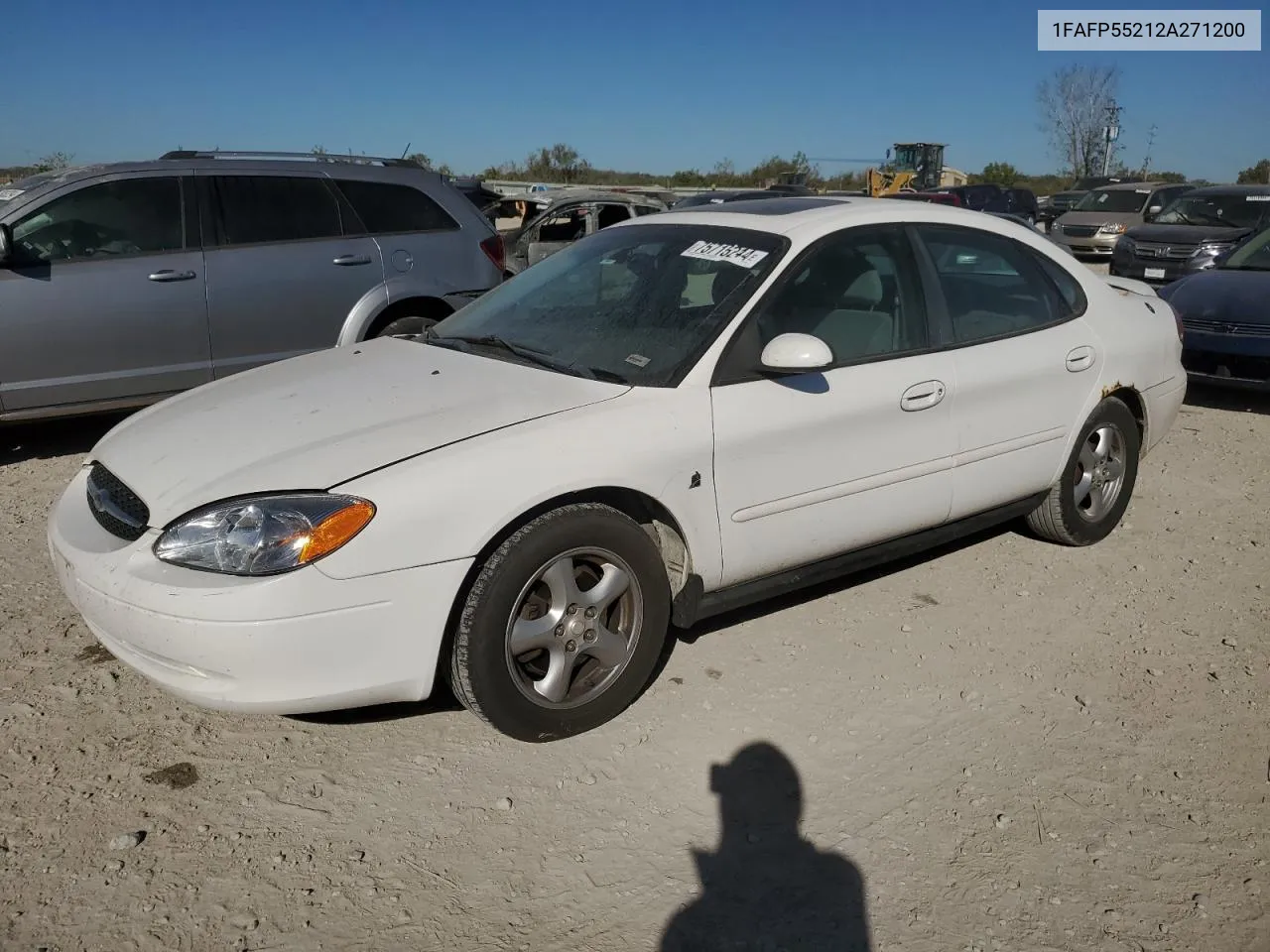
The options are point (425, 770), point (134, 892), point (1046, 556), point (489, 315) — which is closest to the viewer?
point (134, 892)

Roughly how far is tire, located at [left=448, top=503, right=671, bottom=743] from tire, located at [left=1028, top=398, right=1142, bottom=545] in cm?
229

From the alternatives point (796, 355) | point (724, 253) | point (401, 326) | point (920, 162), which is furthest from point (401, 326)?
point (920, 162)

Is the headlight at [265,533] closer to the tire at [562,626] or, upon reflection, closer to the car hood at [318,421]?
the car hood at [318,421]

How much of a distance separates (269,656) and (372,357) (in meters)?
1.55

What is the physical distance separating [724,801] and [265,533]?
149 centimetres

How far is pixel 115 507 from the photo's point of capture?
3141mm

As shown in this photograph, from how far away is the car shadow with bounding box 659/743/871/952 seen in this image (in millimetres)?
2480

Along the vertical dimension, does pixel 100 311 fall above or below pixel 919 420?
above

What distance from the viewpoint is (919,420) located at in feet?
12.8

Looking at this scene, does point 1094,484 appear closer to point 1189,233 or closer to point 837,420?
point 837,420

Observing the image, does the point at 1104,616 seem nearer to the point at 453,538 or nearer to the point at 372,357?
the point at 453,538

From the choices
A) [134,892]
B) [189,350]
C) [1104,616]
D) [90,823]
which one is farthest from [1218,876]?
[189,350]

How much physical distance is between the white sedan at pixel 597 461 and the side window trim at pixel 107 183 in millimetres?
2776

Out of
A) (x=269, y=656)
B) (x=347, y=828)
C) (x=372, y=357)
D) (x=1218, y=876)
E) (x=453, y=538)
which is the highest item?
(x=372, y=357)
